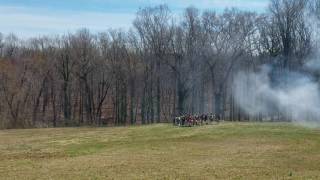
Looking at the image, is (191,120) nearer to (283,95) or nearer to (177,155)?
(283,95)

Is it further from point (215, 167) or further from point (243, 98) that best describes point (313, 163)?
point (243, 98)

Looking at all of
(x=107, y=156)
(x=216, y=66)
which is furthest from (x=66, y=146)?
(x=216, y=66)

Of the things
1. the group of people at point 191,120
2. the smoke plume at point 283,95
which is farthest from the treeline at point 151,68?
the group of people at point 191,120

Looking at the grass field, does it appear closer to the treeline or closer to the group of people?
the group of people

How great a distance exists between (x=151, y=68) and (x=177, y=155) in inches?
2074

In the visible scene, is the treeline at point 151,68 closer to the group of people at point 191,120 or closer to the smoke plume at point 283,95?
the smoke plume at point 283,95

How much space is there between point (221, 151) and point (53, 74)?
56.1 m

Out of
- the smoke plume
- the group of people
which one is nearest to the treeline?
the smoke plume

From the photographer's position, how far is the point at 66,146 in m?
35.7

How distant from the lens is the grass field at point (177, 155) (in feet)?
70.9

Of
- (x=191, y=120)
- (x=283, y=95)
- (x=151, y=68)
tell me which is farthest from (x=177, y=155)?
(x=151, y=68)

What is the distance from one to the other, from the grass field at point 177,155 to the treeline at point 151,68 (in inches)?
1215

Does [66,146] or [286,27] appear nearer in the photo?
[66,146]

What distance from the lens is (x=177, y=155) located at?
28688mm
